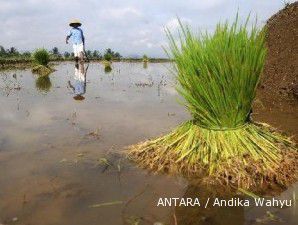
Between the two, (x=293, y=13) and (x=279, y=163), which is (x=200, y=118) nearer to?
(x=279, y=163)

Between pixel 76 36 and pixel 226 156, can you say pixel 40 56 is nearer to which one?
pixel 76 36

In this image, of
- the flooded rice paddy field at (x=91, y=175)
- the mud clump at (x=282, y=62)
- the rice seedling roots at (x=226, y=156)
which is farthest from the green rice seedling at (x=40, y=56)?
the rice seedling roots at (x=226, y=156)

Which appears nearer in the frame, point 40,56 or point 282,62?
point 282,62

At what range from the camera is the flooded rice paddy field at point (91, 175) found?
334cm


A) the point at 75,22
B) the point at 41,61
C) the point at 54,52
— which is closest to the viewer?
the point at 75,22

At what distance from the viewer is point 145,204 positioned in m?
3.59

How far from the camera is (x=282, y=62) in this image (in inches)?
466

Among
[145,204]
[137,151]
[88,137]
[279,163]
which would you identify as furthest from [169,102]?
[145,204]

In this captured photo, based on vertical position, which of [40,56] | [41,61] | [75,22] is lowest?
[41,61]

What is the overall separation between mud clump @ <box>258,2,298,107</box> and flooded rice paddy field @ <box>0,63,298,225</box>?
2.29 meters

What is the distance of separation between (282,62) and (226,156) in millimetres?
8385

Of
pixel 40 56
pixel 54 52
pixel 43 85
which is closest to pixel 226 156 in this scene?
pixel 43 85

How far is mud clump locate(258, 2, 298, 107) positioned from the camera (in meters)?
10.2

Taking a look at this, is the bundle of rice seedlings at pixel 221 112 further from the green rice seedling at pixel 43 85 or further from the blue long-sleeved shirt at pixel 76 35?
the blue long-sleeved shirt at pixel 76 35
